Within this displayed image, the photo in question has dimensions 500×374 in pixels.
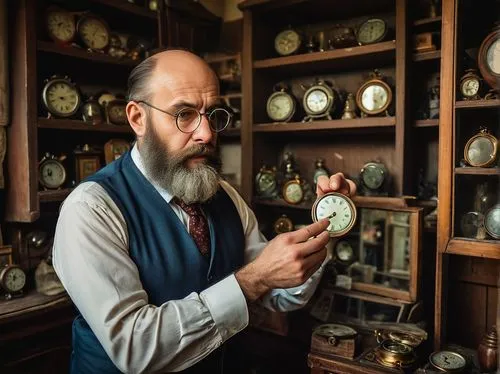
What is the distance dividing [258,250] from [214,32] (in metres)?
2.15

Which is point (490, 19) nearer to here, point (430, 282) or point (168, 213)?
point (430, 282)

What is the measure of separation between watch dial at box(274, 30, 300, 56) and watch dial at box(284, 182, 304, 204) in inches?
34.1

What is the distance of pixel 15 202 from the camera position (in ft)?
8.32

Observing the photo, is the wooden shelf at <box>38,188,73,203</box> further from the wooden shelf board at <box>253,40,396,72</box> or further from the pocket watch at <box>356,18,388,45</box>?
the pocket watch at <box>356,18,388,45</box>

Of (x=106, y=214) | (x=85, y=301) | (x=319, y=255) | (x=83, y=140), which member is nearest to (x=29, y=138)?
(x=83, y=140)

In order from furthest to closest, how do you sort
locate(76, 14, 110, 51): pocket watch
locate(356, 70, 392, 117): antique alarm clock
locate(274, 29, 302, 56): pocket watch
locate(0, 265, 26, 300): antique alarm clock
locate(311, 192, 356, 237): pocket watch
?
1. locate(274, 29, 302, 56): pocket watch
2. locate(76, 14, 110, 51): pocket watch
3. locate(356, 70, 392, 117): antique alarm clock
4. locate(0, 265, 26, 300): antique alarm clock
5. locate(311, 192, 356, 237): pocket watch

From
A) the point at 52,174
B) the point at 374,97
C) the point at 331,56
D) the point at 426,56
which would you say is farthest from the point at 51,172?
the point at 426,56

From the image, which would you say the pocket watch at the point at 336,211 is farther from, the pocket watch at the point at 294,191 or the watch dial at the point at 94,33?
the watch dial at the point at 94,33

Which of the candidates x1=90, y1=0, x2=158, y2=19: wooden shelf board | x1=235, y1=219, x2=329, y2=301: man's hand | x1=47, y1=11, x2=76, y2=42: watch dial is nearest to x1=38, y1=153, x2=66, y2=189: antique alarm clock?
x1=47, y1=11, x2=76, y2=42: watch dial

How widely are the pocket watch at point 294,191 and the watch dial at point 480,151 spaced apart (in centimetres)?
103

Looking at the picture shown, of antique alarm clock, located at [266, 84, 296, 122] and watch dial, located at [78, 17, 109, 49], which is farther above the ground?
watch dial, located at [78, 17, 109, 49]

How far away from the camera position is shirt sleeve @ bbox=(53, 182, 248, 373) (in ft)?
4.65

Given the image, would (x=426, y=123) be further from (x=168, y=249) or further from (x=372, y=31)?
(x=168, y=249)

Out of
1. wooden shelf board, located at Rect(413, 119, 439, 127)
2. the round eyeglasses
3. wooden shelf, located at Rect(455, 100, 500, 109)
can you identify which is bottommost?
the round eyeglasses
